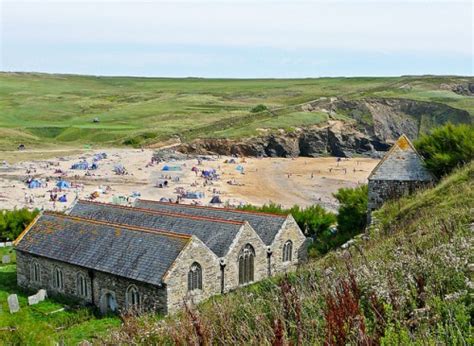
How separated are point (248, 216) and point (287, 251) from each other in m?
3.34

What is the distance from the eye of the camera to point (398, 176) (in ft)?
101

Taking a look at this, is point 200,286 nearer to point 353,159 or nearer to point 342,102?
point 353,159

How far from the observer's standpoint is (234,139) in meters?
116

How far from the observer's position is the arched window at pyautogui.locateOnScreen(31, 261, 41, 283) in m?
30.6

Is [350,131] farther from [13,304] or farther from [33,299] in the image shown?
[13,304]

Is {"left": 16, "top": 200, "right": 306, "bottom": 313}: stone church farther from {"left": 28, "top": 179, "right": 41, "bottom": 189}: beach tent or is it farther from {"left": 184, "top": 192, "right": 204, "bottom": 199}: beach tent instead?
{"left": 28, "top": 179, "right": 41, "bottom": 189}: beach tent

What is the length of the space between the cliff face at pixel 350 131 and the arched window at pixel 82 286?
85.4 metres

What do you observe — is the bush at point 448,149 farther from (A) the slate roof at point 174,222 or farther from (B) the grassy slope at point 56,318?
(B) the grassy slope at point 56,318

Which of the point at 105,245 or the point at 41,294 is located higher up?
the point at 105,245

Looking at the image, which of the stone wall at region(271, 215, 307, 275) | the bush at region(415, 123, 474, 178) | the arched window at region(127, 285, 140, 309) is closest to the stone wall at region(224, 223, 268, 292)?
the stone wall at region(271, 215, 307, 275)

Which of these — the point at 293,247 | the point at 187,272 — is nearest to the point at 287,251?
the point at 293,247

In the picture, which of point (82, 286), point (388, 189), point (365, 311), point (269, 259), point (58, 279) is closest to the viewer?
point (365, 311)

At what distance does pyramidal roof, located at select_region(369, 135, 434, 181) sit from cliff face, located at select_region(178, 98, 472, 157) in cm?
8287

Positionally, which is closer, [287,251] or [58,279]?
[58,279]
